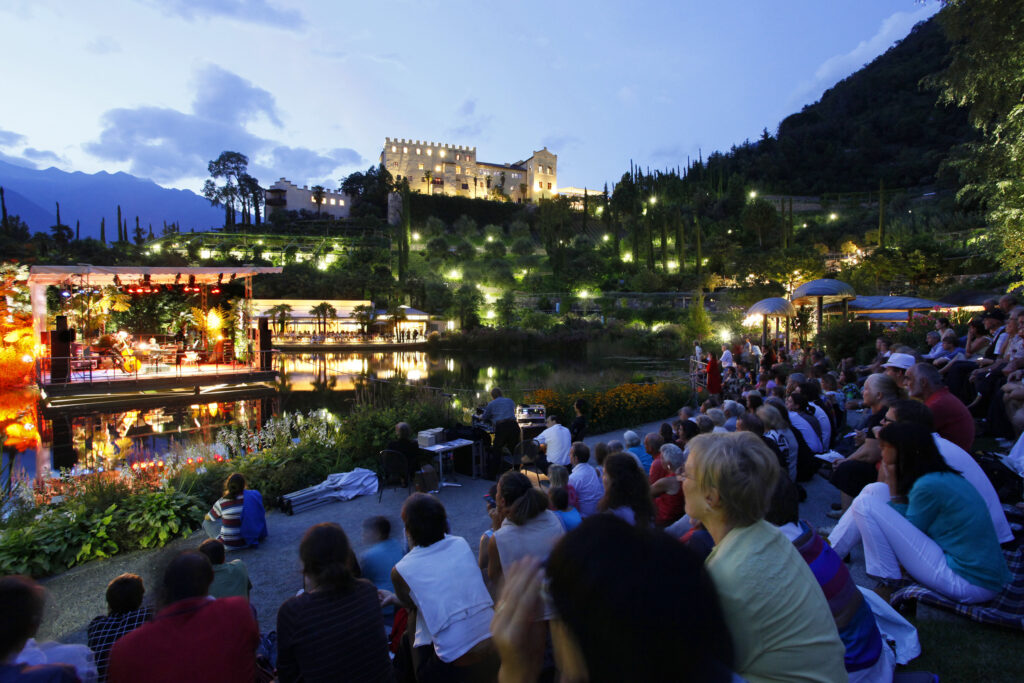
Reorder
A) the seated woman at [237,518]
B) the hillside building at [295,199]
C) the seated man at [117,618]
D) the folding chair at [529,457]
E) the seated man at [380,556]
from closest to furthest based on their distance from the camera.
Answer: the seated man at [117,618]
the seated man at [380,556]
the seated woman at [237,518]
the folding chair at [529,457]
the hillside building at [295,199]

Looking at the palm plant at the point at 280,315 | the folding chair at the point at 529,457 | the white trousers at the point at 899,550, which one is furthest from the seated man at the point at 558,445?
the palm plant at the point at 280,315

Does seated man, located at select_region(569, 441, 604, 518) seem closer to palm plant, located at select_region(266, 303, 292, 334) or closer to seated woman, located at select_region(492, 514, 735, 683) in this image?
seated woman, located at select_region(492, 514, 735, 683)

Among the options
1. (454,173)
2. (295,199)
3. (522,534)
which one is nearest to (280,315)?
(522,534)

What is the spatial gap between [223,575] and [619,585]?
2.49 m

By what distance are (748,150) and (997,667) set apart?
7941 centimetres

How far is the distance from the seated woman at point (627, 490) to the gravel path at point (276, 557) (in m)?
1.60

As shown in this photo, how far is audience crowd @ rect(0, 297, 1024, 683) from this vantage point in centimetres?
87

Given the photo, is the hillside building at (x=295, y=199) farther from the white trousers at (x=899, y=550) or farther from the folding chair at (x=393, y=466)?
the white trousers at (x=899, y=550)

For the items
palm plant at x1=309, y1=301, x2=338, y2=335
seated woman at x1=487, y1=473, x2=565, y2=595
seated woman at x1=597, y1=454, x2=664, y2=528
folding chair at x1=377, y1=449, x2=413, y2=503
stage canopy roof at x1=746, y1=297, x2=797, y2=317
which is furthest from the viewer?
palm plant at x1=309, y1=301, x2=338, y2=335

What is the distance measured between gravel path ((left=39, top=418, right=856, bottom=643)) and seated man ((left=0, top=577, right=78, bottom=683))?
1215mm

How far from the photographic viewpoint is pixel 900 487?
9.02ft

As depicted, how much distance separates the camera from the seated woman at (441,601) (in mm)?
2082

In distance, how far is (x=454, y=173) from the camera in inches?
3204

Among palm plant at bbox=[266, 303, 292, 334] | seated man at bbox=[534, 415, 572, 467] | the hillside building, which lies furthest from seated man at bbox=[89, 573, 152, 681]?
the hillside building
